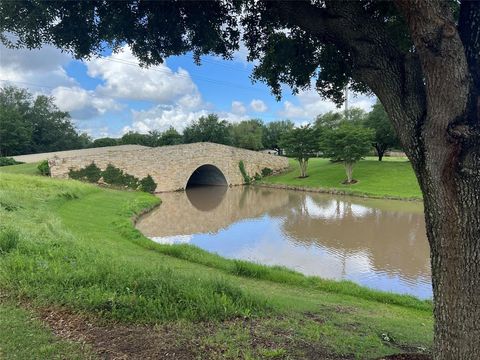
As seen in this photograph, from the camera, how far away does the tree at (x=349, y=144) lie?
30.0m

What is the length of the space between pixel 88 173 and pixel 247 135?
31311 mm

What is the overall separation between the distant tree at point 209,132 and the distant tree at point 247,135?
7.14 ft

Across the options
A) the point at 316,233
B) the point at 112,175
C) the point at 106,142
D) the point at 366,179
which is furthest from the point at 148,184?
the point at 106,142

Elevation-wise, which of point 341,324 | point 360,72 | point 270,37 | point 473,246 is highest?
point 270,37

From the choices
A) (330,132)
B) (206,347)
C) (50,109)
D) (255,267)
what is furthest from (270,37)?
(50,109)

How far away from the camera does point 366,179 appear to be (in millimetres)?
31531

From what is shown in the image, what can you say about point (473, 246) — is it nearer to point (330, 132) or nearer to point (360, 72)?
point (360, 72)

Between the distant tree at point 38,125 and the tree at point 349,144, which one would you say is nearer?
the tree at point 349,144

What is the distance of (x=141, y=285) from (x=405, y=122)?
3.16 m

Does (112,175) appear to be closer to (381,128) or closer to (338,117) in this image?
(381,128)

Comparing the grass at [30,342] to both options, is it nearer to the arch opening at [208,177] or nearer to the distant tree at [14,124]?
the arch opening at [208,177]

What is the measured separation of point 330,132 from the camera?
32.9m

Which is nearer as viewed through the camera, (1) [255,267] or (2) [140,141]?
(1) [255,267]

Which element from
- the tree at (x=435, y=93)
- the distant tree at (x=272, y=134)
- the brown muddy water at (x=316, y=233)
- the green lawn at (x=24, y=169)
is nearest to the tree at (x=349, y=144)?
the brown muddy water at (x=316, y=233)
